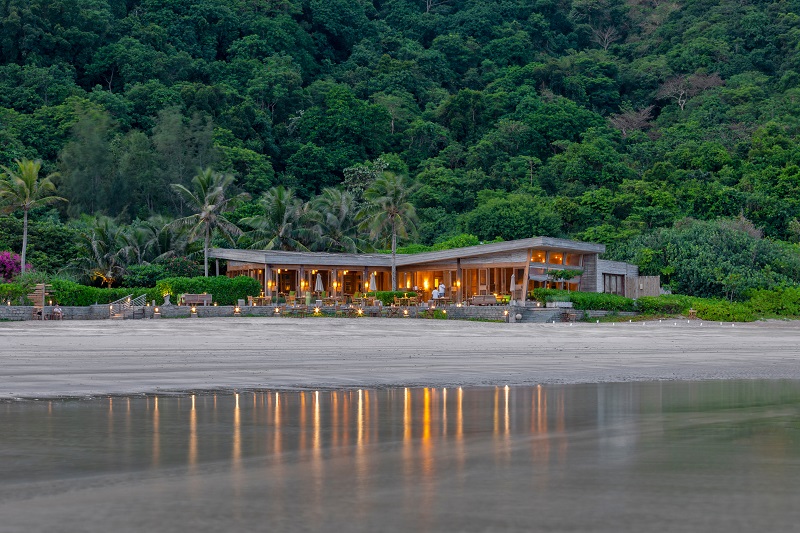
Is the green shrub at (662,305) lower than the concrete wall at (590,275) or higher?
lower

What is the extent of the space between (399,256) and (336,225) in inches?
307

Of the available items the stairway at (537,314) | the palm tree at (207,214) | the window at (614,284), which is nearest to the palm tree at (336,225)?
the palm tree at (207,214)

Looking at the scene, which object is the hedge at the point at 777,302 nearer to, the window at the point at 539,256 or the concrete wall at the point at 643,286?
the concrete wall at the point at 643,286

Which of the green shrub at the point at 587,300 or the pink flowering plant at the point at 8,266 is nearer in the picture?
the green shrub at the point at 587,300

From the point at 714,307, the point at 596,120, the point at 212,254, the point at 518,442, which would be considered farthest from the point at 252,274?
the point at 596,120

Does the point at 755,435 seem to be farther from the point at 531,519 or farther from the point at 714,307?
the point at 714,307

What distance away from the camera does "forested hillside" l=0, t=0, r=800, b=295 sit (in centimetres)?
6066

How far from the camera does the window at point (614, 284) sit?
145ft

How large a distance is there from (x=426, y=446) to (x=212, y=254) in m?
43.0

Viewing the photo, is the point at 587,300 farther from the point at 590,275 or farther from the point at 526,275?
the point at 590,275

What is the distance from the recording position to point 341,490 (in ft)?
18.0

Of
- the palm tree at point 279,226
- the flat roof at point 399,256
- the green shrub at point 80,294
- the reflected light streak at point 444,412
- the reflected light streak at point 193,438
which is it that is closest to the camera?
the reflected light streak at point 193,438

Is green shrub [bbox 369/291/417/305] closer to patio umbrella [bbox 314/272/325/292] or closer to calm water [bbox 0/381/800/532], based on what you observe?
patio umbrella [bbox 314/272/325/292]

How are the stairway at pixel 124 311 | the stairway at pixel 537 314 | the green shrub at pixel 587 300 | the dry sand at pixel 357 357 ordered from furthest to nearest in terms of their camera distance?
the green shrub at pixel 587 300
the stairway at pixel 537 314
the stairway at pixel 124 311
the dry sand at pixel 357 357
